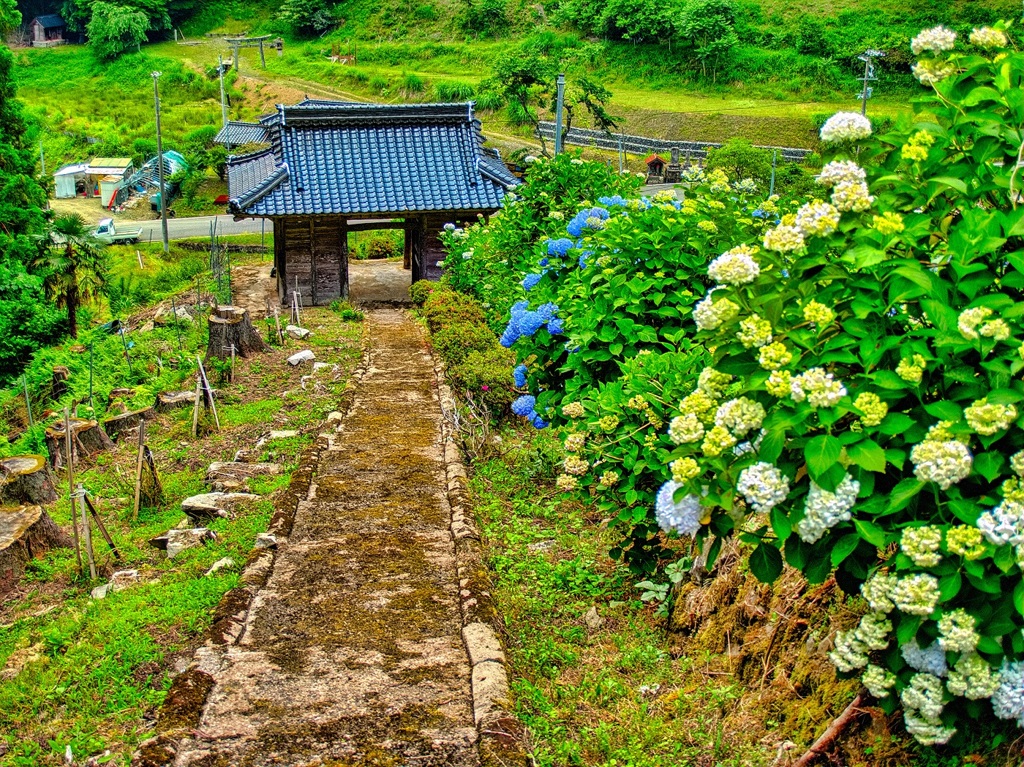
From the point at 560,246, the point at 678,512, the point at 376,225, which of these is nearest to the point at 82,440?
the point at 560,246

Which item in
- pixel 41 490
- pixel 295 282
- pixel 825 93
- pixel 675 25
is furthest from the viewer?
pixel 675 25

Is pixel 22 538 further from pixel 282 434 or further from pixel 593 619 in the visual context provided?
pixel 593 619

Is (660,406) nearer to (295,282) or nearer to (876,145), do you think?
(876,145)

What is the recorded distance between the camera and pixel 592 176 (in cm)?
1124

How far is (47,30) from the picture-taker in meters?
64.7

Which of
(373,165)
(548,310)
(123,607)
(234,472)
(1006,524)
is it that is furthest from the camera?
(373,165)

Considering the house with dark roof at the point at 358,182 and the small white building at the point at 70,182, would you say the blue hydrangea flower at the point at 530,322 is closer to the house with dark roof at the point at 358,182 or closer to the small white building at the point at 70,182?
the house with dark roof at the point at 358,182

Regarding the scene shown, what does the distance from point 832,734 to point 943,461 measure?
5.39ft

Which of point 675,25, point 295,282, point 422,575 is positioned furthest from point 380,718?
point 675,25

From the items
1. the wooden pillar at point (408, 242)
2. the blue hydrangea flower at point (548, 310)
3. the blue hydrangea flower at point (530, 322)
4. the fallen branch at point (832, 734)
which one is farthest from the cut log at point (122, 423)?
the fallen branch at point (832, 734)

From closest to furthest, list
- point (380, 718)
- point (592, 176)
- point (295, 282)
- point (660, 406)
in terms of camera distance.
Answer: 1. point (380, 718)
2. point (660, 406)
3. point (592, 176)
4. point (295, 282)

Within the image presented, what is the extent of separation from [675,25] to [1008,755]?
48.2m

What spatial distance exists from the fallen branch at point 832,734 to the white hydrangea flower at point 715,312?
183cm

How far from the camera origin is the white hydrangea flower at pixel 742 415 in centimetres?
326
